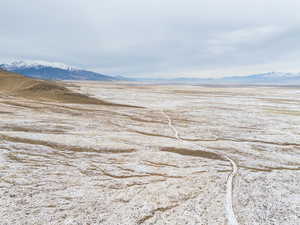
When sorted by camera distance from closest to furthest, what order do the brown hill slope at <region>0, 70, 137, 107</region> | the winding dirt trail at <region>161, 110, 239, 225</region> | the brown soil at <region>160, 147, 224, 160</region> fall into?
1. the winding dirt trail at <region>161, 110, 239, 225</region>
2. the brown soil at <region>160, 147, 224, 160</region>
3. the brown hill slope at <region>0, 70, 137, 107</region>

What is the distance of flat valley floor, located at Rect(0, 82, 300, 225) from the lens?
1170cm

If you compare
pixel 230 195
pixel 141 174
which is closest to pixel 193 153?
pixel 141 174

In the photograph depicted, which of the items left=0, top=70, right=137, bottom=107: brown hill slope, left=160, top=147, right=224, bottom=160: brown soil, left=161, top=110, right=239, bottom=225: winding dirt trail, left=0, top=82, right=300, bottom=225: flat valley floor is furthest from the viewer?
left=0, top=70, right=137, bottom=107: brown hill slope

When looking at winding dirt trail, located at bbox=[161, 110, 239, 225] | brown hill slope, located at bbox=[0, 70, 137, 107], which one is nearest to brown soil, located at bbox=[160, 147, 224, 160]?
winding dirt trail, located at bbox=[161, 110, 239, 225]

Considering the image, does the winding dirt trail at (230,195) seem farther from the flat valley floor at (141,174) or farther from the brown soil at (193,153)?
the brown soil at (193,153)

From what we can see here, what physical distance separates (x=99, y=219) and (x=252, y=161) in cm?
1666

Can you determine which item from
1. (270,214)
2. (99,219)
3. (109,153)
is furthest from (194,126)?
(99,219)

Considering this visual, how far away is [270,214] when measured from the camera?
39.9 ft

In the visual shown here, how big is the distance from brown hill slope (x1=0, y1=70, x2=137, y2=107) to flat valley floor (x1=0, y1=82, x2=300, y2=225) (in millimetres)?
29987

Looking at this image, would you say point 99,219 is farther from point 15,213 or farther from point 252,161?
point 252,161

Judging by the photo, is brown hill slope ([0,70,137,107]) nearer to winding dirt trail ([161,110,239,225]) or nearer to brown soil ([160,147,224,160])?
brown soil ([160,147,224,160])

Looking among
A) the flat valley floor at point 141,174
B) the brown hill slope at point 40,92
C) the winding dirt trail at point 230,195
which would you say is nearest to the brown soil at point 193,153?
the flat valley floor at point 141,174

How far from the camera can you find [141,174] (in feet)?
55.8

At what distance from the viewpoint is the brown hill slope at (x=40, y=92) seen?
61234mm
